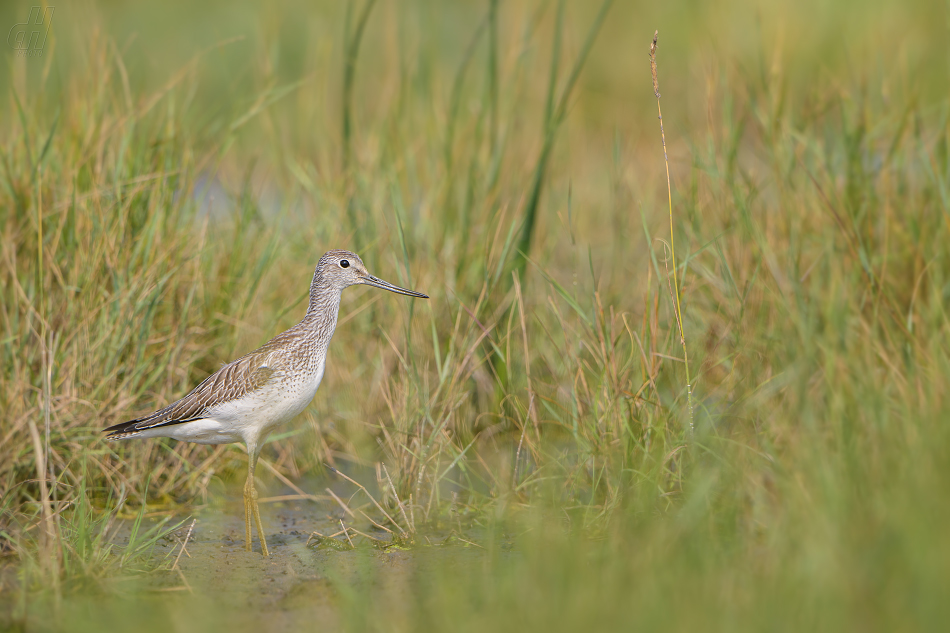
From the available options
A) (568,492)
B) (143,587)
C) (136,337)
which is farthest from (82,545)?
(568,492)

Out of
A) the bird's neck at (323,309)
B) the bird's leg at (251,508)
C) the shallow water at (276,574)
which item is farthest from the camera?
the bird's neck at (323,309)

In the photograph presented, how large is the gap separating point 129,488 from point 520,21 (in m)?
3.94

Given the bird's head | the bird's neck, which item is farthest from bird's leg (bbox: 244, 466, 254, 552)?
the bird's head

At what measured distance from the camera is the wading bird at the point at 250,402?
4.49m

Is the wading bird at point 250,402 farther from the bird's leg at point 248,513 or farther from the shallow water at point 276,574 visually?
the shallow water at point 276,574

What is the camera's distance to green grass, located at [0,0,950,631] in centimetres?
317

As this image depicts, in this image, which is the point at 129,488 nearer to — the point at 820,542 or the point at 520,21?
the point at 820,542

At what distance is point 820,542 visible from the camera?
2994 millimetres

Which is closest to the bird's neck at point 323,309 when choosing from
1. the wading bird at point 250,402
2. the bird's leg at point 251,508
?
the wading bird at point 250,402

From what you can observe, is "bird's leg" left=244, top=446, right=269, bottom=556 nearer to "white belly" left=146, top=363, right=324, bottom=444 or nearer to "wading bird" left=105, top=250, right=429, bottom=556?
"wading bird" left=105, top=250, right=429, bottom=556

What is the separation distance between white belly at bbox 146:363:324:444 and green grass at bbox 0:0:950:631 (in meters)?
0.40

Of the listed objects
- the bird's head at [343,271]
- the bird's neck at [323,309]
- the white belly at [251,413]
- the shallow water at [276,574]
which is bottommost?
the shallow water at [276,574]

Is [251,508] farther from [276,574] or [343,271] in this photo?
[343,271]

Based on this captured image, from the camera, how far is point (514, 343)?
5422 mm
